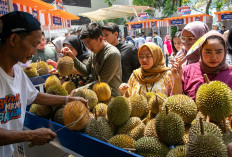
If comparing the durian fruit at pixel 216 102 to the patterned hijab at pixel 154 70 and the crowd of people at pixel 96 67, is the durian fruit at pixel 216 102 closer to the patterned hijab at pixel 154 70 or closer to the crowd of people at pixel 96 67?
the crowd of people at pixel 96 67

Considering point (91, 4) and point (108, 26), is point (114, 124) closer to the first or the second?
point (108, 26)

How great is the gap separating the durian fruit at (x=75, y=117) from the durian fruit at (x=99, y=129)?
47mm

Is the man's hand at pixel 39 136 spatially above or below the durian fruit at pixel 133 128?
above

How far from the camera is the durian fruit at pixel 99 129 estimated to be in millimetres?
1401

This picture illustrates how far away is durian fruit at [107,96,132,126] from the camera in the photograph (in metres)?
1.54

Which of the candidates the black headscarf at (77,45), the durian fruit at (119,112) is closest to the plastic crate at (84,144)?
the durian fruit at (119,112)

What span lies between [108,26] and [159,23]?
34.3 ft

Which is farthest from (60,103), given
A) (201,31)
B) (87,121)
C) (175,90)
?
(201,31)

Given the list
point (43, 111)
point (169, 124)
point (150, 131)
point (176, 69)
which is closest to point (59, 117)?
point (43, 111)

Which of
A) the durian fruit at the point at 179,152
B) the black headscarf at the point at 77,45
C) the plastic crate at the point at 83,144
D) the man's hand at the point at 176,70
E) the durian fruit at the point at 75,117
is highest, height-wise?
the black headscarf at the point at 77,45

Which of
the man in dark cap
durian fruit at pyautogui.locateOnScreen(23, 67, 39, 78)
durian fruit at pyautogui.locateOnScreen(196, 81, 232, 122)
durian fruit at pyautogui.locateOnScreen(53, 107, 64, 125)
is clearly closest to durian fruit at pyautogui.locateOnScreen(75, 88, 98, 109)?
durian fruit at pyautogui.locateOnScreen(53, 107, 64, 125)

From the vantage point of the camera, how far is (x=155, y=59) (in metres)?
2.38

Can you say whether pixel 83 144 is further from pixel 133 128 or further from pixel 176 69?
pixel 176 69

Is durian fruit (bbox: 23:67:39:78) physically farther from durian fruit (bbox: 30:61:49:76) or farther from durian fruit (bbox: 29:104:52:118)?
durian fruit (bbox: 29:104:52:118)
